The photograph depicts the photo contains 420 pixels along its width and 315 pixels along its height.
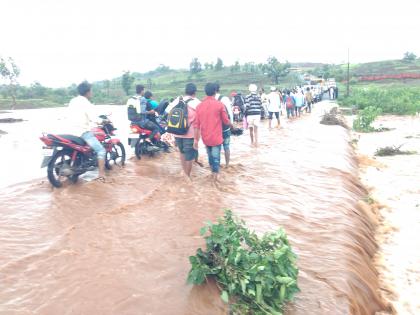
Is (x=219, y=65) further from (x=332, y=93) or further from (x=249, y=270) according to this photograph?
(x=249, y=270)

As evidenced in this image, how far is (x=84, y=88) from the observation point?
24.5ft

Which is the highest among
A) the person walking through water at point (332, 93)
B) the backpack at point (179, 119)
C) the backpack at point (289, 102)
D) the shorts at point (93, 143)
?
the backpack at point (179, 119)

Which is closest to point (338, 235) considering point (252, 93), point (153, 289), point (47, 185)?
point (153, 289)

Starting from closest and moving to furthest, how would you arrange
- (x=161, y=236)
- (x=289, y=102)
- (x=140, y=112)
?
(x=161, y=236) → (x=140, y=112) → (x=289, y=102)

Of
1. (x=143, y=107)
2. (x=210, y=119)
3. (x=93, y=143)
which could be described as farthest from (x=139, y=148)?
(x=210, y=119)

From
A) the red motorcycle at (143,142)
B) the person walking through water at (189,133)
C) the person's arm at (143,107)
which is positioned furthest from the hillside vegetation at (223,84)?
the person walking through water at (189,133)

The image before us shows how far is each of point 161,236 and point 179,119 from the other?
3.02 m

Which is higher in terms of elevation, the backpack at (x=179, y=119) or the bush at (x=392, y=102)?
the backpack at (x=179, y=119)

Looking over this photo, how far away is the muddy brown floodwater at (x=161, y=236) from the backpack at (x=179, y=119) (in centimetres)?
108

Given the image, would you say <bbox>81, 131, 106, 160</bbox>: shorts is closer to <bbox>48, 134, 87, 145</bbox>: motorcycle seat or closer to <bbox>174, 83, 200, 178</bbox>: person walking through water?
<bbox>48, 134, 87, 145</bbox>: motorcycle seat

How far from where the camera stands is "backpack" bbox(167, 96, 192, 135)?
7.78 m

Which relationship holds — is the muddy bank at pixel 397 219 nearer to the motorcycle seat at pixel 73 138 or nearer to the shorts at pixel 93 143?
the shorts at pixel 93 143

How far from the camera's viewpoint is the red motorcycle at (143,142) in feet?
33.4

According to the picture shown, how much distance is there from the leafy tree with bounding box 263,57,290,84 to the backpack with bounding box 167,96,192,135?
56.1 m
